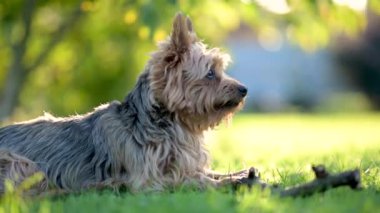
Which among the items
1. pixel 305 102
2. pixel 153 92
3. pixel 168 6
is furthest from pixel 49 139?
pixel 305 102

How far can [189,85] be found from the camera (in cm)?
852

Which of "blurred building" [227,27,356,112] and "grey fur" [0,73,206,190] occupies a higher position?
"blurred building" [227,27,356,112]

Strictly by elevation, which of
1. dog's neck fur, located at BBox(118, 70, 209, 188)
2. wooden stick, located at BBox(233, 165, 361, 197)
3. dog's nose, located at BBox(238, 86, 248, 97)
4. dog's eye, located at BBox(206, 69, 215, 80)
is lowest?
wooden stick, located at BBox(233, 165, 361, 197)

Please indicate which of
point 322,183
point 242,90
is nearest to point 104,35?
point 242,90

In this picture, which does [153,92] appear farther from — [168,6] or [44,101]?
[44,101]

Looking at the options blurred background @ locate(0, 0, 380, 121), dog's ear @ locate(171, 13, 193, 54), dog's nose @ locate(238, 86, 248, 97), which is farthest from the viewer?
blurred background @ locate(0, 0, 380, 121)

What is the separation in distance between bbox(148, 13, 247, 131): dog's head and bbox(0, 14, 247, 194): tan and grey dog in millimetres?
10

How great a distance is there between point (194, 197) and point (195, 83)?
5.93 ft

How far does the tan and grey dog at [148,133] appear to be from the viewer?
813 centimetres

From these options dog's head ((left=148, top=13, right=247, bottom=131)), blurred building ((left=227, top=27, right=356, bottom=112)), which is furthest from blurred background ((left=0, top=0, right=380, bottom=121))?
blurred building ((left=227, top=27, right=356, bottom=112))

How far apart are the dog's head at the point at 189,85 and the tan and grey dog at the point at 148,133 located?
0.4 inches

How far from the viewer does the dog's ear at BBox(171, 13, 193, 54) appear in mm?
8367

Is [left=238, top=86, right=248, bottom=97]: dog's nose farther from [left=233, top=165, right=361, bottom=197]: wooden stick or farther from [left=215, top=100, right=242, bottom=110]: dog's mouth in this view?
[left=233, top=165, right=361, bottom=197]: wooden stick

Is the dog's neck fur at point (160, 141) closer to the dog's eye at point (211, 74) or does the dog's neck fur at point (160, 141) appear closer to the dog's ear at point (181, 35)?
the dog's ear at point (181, 35)
